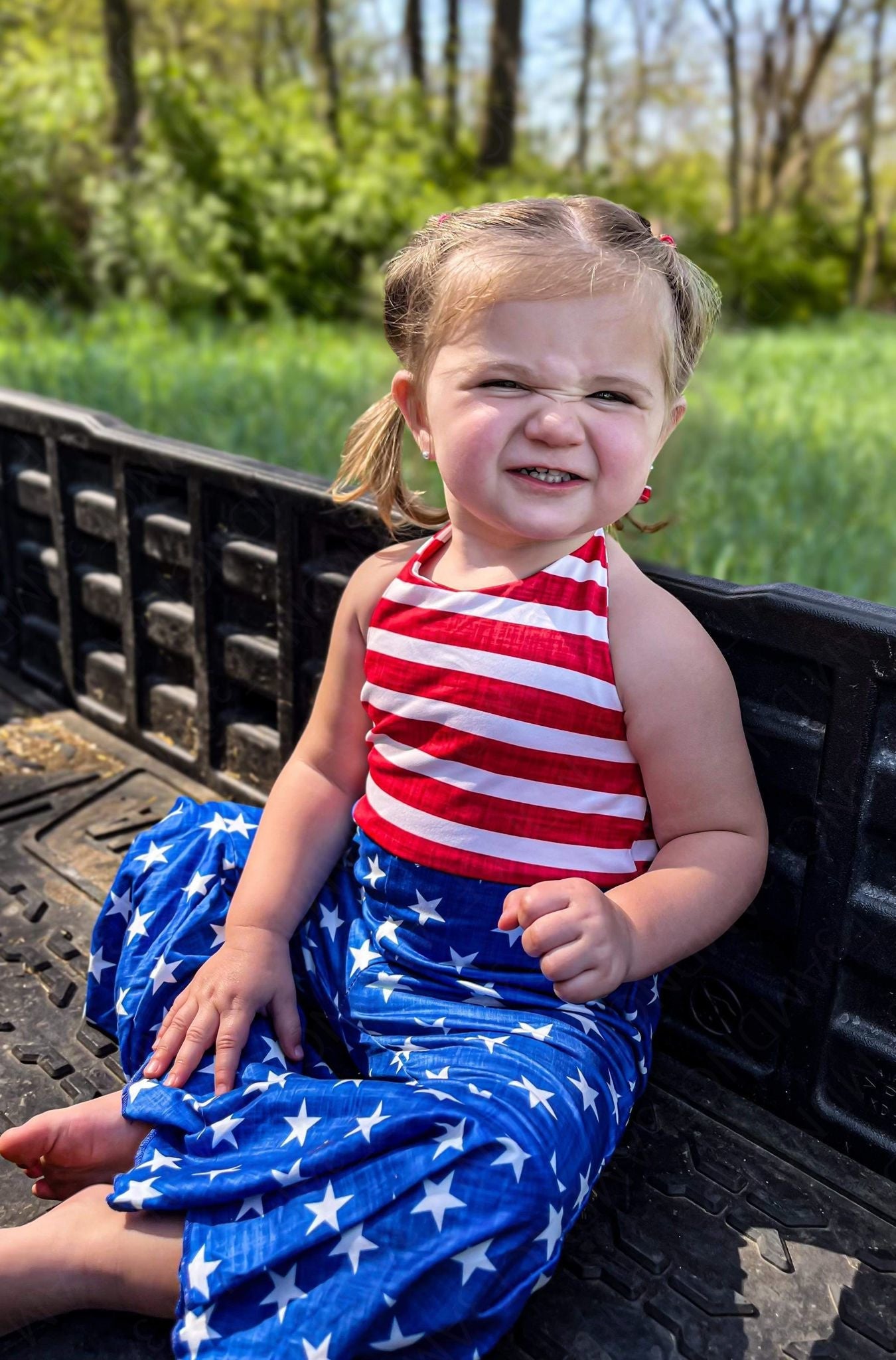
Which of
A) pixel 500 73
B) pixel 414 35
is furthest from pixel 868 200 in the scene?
pixel 500 73

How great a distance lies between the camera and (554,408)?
1405 millimetres

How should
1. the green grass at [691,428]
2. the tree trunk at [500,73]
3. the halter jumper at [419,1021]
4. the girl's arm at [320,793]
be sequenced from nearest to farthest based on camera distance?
the halter jumper at [419,1021] < the girl's arm at [320,793] < the green grass at [691,428] < the tree trunk at [500,73]

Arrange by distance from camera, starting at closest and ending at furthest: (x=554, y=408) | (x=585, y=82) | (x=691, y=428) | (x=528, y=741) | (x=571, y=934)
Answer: (x=571, y=934)
(x=554, y=408)
(x=528, y=741)
(x=691, y=428)
(x=585, y=82)

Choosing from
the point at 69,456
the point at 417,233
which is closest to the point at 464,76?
the point at 69,456

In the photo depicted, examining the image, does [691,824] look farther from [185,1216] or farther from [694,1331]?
[185,1216]

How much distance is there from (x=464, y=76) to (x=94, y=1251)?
1612 cm

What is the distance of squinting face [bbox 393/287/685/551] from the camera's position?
1402 millimetres

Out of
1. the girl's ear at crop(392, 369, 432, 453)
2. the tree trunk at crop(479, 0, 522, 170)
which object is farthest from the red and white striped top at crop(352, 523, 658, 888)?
the tree trunk at crop(479, 0, 522, 170)

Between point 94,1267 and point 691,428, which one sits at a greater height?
point 94,1267

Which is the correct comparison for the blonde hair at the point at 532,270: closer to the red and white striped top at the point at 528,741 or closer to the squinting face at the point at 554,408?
the squinting face at the point at 554,408

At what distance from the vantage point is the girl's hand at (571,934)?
1291mm

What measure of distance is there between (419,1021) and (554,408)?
77 cm

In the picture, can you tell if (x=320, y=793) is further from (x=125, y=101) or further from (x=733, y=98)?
(x=733, y=98)

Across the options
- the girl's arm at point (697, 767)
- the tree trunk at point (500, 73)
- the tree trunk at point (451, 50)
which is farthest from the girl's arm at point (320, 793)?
the tree trunk at point (451, 50)
